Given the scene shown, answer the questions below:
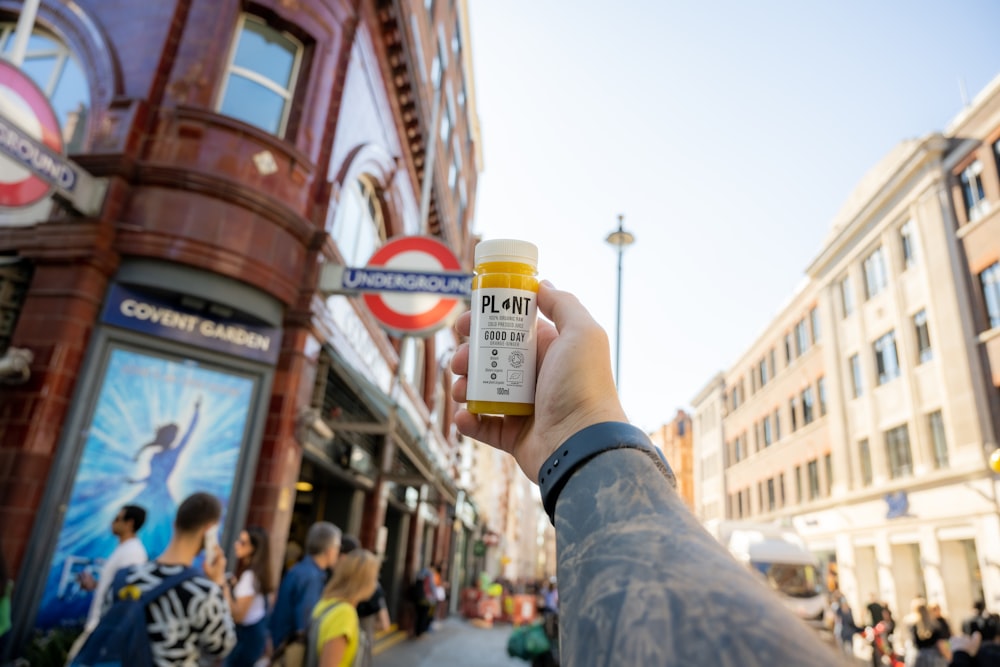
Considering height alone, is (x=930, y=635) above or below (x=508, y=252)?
below

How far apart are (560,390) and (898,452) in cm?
2566

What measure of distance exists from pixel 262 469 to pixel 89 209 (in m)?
3.55

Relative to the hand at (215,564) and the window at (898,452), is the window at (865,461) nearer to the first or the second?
the window at (898,452)

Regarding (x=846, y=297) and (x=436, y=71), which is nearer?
(x=436, y=71)

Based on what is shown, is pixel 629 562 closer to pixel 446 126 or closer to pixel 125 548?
pixel 125 548

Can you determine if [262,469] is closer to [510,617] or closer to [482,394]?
[482,394]

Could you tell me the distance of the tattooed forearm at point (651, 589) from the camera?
2.44ft

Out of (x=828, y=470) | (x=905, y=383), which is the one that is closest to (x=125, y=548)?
(x=905, y=383)

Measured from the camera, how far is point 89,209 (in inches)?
281

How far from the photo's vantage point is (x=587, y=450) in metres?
1.22

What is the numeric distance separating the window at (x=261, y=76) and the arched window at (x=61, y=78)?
6.04 ft

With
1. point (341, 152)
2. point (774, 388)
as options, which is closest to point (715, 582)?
point (341, 152)

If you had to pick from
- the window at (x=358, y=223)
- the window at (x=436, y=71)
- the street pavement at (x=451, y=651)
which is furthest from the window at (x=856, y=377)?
the window at (x=358, y=223)

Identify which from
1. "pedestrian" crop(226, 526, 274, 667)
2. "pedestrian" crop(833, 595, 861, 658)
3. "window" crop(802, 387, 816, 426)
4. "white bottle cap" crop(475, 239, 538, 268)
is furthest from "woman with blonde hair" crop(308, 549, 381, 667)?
"window" crop(802, 387, 816, 426)
